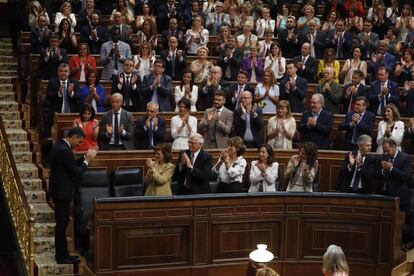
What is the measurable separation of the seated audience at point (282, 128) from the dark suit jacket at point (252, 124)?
0.11 metres

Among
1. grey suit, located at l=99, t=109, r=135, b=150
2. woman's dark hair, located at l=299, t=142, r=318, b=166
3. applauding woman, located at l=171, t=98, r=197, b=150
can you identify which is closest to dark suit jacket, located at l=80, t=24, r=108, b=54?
grey suit, located at l=99, t=109, r=135, b=150

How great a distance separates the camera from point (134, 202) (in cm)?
700

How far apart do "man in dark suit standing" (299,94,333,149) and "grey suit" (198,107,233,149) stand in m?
0.74

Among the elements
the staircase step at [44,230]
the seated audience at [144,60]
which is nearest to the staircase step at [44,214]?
the staircase step at [44,230]

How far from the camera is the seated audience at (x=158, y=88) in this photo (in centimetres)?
923

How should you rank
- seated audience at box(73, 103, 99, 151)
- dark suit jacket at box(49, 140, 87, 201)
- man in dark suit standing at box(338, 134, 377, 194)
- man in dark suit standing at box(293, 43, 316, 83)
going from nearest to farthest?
dark suit jacket at box(49, 140, 87, 201) < man in dark suit standing at box(338, 134, 377, 194) < seated audience at box(73, 103, 99, 151) < man in dark suit standing at box(293, 43, 316, 83)

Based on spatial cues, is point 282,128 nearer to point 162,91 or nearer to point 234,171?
point 234,171

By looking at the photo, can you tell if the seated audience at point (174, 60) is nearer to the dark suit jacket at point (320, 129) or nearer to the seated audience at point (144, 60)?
the seated audience at point (144, 60)

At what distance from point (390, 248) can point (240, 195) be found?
4.42 ft

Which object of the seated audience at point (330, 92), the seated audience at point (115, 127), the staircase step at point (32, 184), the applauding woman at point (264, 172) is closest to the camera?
the applauding woman at point (264, 172)

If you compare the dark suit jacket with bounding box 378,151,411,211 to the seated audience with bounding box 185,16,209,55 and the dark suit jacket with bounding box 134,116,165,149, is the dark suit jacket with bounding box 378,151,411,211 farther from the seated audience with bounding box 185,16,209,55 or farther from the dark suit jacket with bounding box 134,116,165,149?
the seated audience with bounding box 185,16,209,55

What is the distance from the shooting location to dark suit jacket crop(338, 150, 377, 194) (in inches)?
307

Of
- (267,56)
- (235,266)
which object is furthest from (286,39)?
(235,266)

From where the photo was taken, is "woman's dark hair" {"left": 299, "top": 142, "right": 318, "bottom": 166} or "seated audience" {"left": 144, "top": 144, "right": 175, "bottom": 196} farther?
"woman's dark hair" {"left": 299, "top": 142, "right": 318, "bottom": 166}
